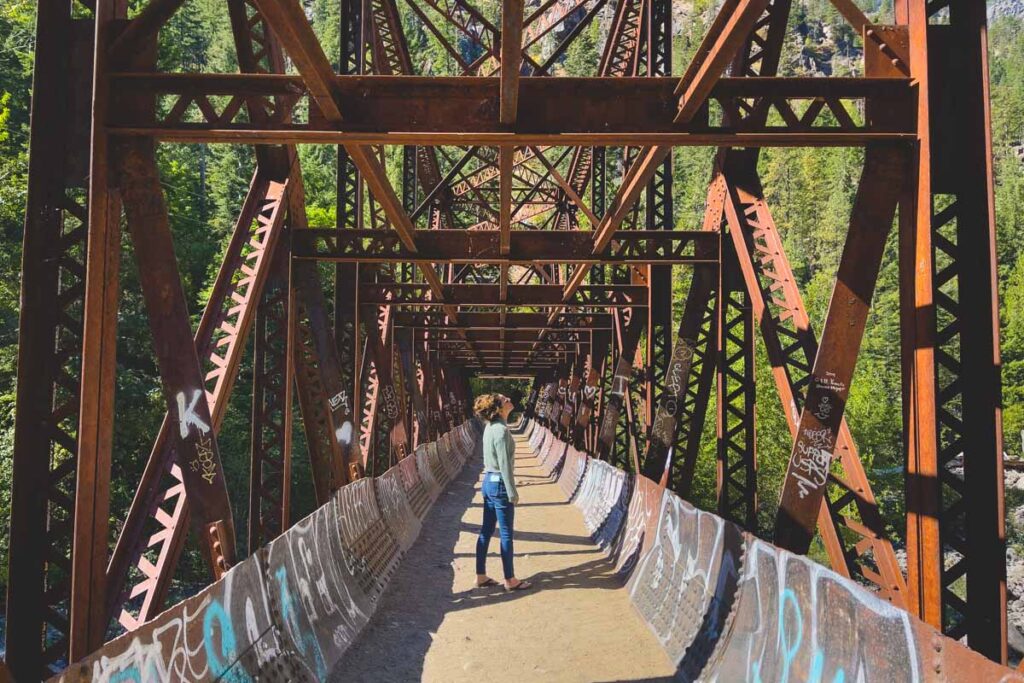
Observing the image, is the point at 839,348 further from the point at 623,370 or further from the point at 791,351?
the point at 623,370

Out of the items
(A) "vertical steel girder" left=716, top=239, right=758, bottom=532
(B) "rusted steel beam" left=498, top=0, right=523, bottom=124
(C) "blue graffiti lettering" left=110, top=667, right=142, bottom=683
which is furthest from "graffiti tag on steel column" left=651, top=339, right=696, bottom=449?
(C) "blue graffiti lettering" left=110, top=667, right=142, bottom=683

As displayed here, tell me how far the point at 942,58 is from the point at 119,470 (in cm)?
2803

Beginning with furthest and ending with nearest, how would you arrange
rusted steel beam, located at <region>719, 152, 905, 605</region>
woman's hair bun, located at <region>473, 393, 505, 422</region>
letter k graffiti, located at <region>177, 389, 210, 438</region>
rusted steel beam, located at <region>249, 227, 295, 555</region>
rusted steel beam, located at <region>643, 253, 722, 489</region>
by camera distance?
rusted steel beam, located at <region>643, 253, 722, 489</region> < woman's hair bun, located at <region>473, 393, 505, 422</region> < rusted steel beam, located at <region>249, 227, 295, 555</region> < rusted steel beam, located at <region>719, 152, 905, 605</region> < letter k graffiti, located at <region>177, 389, 210, 438</region>

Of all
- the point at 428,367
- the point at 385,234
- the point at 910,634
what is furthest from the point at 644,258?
the point at 428,367

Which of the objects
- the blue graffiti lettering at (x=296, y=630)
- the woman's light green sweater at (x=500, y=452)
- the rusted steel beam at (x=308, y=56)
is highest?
the rusted steel beam at (x=308, y=56)

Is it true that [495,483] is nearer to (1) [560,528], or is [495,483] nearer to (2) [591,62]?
(1) [560,528]

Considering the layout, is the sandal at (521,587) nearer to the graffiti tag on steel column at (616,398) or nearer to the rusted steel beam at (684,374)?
the rusted steel beam at (684,374)

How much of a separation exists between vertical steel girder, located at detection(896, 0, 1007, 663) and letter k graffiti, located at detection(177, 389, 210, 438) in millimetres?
4737

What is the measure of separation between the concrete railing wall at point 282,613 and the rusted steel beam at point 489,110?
3.01 m

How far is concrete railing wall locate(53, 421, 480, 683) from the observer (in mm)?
3891

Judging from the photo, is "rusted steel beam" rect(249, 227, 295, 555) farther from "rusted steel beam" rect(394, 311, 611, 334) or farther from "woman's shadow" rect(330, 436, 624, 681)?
"rusted steel beam" rect(394, 311, 611, 334)

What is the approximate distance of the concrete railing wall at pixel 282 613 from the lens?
12.8 feet

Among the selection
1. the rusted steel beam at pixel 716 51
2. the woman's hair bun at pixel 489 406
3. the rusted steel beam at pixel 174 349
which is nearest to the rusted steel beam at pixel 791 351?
the rusted steel beam at pixel 716 51

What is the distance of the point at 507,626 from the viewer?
26.7ft
